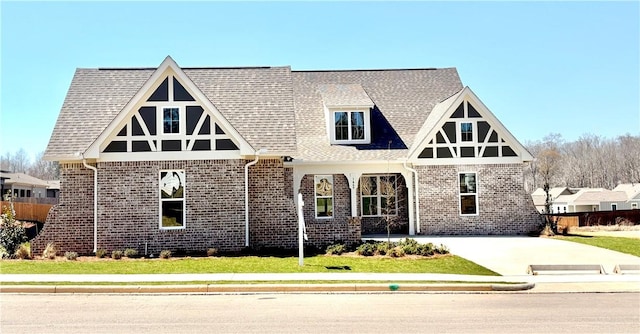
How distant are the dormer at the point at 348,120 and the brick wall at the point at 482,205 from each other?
3464mm

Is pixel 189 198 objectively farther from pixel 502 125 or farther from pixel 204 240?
pixel 502 125

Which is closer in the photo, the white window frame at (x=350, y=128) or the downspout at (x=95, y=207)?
the downspout at (x=95, y=207)

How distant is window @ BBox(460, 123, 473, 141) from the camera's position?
941 inches

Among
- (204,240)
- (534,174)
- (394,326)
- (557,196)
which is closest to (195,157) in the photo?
(204,240)

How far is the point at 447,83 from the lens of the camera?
29406 mm

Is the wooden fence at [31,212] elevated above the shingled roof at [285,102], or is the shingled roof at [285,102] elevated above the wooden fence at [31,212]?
the shingled roof at [285,102]

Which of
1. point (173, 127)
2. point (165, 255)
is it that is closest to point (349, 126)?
point (173, 127)

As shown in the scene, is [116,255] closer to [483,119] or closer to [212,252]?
[212,252]

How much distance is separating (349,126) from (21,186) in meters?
60.6

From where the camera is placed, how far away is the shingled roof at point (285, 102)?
66.0ft

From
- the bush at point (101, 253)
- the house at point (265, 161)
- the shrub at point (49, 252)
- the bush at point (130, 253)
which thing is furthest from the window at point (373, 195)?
the shrub at point (49, 252)

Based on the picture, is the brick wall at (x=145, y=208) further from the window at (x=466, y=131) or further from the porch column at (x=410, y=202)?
the window at (x=466, y=131)

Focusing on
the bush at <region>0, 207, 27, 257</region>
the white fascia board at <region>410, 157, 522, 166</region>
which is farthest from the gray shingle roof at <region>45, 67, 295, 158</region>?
the white fascia board at <region>410, 157, 522, 166</region>

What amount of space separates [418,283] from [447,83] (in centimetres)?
1854
